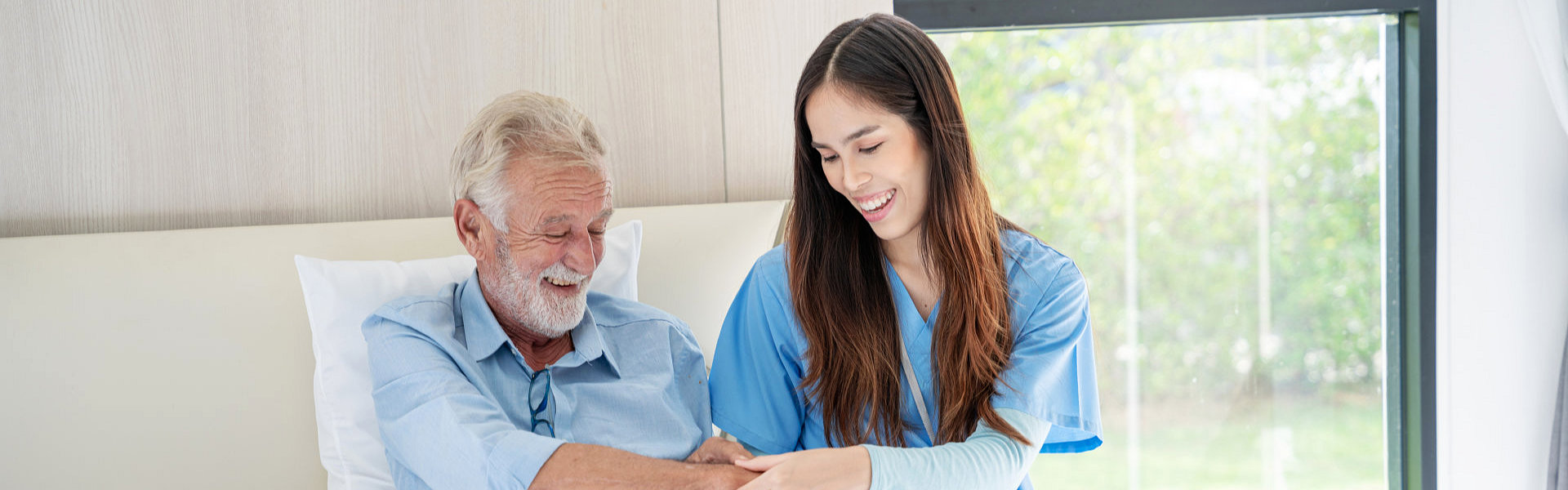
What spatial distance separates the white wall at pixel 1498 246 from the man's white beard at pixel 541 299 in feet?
7.05

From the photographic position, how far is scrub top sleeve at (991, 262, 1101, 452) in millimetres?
1188

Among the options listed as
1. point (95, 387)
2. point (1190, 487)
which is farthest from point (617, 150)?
point (1190, 487)

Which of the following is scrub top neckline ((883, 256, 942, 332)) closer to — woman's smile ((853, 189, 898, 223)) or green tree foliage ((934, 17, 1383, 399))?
woman's smile ((853, 189, 898, 223))

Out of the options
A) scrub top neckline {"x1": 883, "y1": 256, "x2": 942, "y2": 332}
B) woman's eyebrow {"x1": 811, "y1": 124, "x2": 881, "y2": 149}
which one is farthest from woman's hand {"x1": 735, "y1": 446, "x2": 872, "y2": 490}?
woman's eyebrow {"x1": 811, "y1": 124, "x2": 881, "y2": 149}

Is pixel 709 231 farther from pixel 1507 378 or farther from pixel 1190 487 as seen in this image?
pixel 1507 378

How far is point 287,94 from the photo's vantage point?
5.64 ft

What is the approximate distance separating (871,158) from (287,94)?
123cm

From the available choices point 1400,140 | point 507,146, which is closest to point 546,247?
point 507,146

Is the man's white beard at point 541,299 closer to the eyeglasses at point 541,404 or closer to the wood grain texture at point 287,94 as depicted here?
the eyeglasses at point 541,404

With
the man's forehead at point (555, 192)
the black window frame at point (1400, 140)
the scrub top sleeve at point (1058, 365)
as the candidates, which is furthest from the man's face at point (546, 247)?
the black window frame at point (1400, 140)

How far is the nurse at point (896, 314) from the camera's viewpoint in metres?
1.16

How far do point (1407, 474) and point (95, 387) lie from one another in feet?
9.69

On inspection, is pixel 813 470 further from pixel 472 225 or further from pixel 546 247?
pixel 472 225

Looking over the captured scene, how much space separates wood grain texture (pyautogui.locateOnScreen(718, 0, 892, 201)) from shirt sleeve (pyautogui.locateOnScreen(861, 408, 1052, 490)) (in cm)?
86
